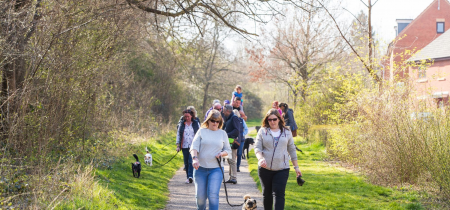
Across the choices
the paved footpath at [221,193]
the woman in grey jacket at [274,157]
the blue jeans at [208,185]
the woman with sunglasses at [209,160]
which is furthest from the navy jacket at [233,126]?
the blue jeans at [208,185]

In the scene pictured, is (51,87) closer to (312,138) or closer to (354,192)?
(354,192)

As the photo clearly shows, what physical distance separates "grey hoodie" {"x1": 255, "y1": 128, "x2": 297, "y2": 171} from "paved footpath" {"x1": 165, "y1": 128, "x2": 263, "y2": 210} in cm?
213

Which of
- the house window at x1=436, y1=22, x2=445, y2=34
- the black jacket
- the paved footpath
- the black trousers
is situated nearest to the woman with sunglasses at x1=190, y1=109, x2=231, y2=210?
the black trousers

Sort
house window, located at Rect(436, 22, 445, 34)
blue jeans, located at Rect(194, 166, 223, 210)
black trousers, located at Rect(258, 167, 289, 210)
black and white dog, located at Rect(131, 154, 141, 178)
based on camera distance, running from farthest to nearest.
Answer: house window, located at Rect(436, 22, 445, 34) < black and white dog, located at Rect(131, 154, 141, 178) < black trousers, located at Rect(258, 167, 289, 210) < blue jeans, located at Rect(194, 166, 223, 210)

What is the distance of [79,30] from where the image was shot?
10.2 meters

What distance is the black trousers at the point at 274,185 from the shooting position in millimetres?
6422

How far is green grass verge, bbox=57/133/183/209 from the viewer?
727 centimetres

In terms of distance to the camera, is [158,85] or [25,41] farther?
[158,85]

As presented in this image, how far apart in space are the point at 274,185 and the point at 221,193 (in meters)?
3.67

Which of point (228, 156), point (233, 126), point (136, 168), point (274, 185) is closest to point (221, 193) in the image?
point (233, 126)

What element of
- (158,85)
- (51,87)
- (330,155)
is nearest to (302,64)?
(158,85)

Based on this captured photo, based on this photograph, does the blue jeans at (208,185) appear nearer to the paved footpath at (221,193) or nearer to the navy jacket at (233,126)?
the paved footpath at (221,193)

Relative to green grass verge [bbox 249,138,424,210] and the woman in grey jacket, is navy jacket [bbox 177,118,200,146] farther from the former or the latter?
the woman in grey jacket

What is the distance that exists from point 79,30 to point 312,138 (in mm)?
12763
